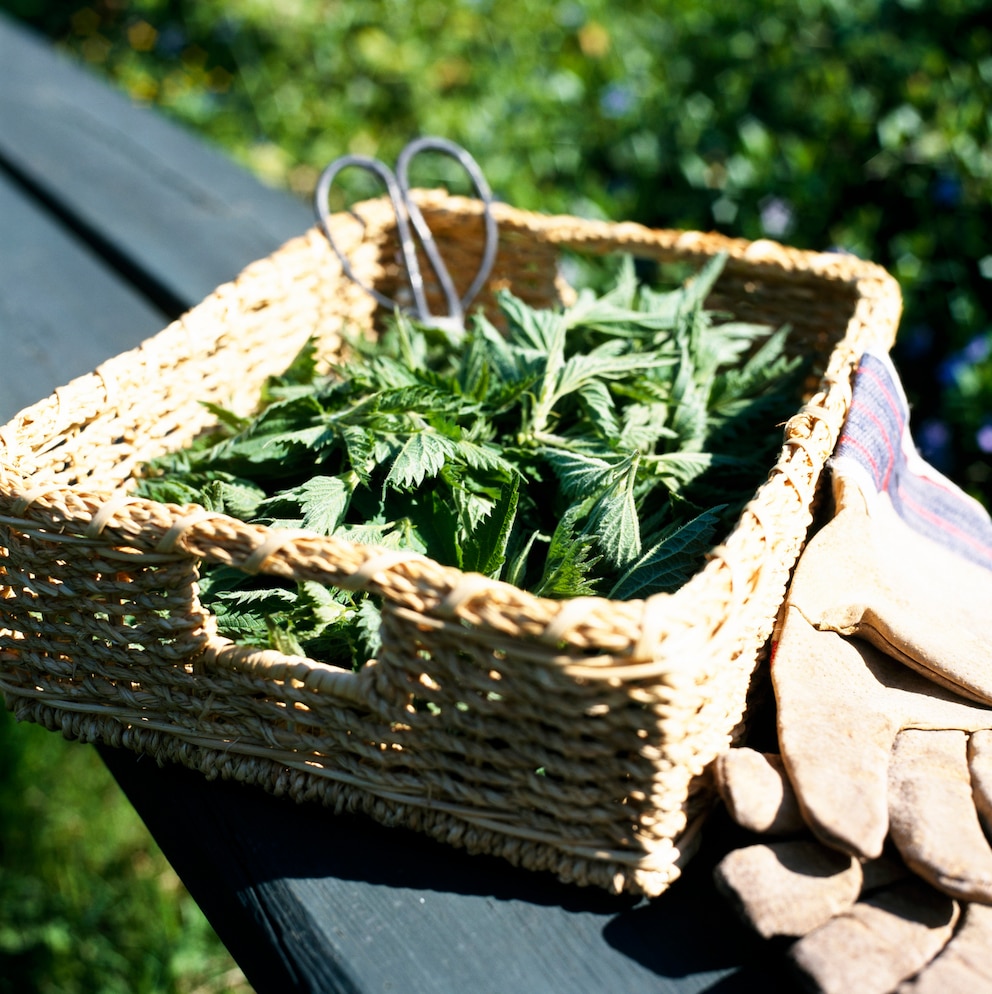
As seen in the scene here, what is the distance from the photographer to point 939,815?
82 cm

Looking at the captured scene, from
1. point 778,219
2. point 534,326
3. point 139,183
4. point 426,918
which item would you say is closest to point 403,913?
point 426,918

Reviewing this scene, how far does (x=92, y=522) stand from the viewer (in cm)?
88

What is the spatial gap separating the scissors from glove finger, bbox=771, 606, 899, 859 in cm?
74

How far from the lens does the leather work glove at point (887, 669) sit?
2.63 ft

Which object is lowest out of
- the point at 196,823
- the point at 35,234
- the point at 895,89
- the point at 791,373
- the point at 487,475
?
the point at 196,823

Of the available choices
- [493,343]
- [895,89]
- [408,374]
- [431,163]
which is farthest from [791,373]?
[431,163]

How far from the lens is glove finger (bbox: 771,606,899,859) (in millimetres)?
793

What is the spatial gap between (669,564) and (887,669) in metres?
0.24

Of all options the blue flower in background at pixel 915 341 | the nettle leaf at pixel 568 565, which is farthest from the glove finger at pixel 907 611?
the blue flower in background at pixel 915 341

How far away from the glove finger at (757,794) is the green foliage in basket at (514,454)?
0.61ft

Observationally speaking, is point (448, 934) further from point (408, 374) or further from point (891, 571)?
point (408, 374)

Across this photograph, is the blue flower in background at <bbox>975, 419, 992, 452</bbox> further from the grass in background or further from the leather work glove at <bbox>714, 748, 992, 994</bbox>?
the grass in background

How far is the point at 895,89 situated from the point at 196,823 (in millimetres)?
2258

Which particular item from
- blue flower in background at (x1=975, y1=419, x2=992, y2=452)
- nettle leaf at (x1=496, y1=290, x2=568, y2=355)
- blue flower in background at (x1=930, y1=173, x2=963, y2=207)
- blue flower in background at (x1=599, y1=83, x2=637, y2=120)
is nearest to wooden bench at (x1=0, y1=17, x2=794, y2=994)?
nettle leaf at (x1=496, y1=290, x2=568, y2=355)
